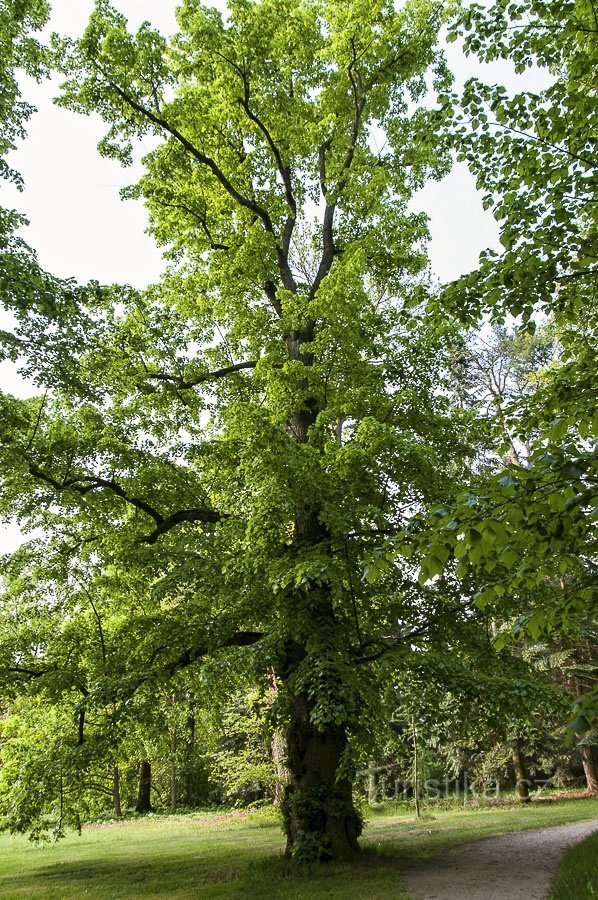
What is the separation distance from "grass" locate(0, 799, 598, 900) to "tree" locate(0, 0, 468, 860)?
954mm

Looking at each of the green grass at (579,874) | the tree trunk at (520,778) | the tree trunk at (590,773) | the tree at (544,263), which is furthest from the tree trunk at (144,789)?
the tree at (544,263)

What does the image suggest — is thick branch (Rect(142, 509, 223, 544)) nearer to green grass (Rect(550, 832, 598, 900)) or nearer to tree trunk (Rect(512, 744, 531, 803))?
green grass (Rect(550, 832, 598, 900))

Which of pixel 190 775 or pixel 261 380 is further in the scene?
pixel 190 775

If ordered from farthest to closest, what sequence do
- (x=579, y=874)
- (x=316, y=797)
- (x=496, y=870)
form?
(x=316, y=797) < (x=496, y=870) < (x=579, y=874)

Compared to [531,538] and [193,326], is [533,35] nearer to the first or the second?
[531,538]

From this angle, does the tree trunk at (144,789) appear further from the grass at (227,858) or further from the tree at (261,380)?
the tree at (261,380)

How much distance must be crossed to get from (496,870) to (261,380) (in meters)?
8.55

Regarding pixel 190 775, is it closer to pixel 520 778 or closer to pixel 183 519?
pixel 520 778

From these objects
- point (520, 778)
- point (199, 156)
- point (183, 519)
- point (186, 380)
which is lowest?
point (520, 778)

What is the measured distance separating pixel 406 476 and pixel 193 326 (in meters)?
6.60

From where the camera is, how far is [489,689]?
803 centimetres

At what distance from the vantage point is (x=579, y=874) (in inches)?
263

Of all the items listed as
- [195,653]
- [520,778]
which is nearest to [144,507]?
[195,653]

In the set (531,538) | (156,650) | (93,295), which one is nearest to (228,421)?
(93,295)
